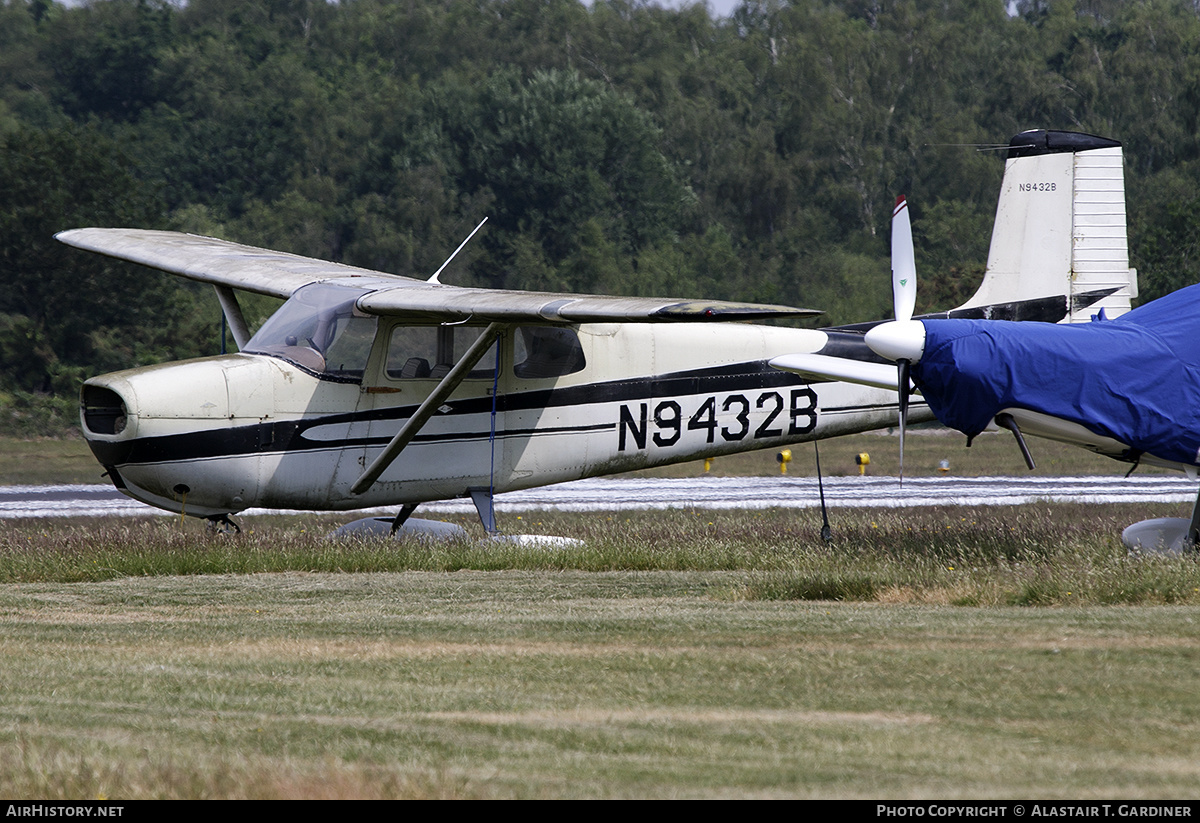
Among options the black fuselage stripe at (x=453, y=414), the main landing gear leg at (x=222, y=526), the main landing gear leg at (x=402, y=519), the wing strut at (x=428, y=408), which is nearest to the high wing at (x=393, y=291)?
the wing strut at (x=428, y=408)

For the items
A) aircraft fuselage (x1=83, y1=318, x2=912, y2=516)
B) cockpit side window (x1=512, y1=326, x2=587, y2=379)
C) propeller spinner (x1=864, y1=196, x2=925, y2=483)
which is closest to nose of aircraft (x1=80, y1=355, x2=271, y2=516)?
aircraft fuselage (x1=83, y1=318, x2=912, y2=516)

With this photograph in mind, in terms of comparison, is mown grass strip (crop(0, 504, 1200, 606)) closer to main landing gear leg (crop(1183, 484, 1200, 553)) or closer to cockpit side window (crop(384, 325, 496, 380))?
main landing gear leg (crop(1183, 484, 1200, 553))

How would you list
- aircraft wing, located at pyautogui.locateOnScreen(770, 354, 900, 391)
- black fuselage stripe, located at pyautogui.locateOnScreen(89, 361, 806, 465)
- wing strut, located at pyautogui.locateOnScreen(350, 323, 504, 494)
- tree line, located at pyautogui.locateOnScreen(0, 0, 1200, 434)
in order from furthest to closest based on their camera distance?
tree line, located at pyautogui.locateOnScreen(0, 0, 1200, 434), aircraft wing, located at pyautogui.locateOnScreen(770, 354, 900, 391), wing strut, located at pyautogui.locateOnScreen(350, 323, 504, 494), black fuselage stripe, located at pyautogui.locateOnScreen(89, 361, 806, 465)

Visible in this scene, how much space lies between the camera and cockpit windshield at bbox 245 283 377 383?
44.5ft

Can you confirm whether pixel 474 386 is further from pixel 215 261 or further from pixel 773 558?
pixel 215 261

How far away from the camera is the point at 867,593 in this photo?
10492 millimetres

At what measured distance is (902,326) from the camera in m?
11.7

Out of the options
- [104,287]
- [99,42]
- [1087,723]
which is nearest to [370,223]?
[104,287]

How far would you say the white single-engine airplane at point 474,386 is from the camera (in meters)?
12.8

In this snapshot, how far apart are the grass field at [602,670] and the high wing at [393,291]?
219cm

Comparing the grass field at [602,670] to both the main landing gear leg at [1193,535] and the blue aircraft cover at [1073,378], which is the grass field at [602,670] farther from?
the blue aircraft cover at [1073,378]

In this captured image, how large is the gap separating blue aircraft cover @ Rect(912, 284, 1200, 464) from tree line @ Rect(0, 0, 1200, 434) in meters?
40.0

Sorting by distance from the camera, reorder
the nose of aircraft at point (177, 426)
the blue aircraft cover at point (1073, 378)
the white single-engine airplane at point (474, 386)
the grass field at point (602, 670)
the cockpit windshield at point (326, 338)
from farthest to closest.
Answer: the cockpit windshield at point (326, 338) → the white single-engine airplane at point (474, 386) → the nose of aircraft at point (177, 426) → the blue aircraft cover at point (1073, 378) → the grass field at point (602, 670)

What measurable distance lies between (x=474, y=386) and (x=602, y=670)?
6850 mm
